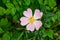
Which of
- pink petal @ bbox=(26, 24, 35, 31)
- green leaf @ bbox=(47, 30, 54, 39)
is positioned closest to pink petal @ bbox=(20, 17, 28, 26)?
pink petal @ bbox=(26, 24, 35, 31)

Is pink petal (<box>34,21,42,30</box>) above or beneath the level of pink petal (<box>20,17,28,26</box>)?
beneath

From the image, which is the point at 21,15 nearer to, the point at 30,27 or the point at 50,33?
the point at 30,27

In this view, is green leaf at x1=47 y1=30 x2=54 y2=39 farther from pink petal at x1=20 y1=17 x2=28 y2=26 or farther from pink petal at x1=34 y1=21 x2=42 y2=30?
pink petal at x1=20 y1=17 x2=28 y2=26

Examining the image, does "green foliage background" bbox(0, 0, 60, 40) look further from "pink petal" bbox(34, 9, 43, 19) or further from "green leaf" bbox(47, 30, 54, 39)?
"pink petal" bbox(34, 9, 43, 19)

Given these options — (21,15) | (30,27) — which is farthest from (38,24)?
(21,15)

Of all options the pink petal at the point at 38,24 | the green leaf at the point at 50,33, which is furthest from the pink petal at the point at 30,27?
the green leaf at the point at 50,33

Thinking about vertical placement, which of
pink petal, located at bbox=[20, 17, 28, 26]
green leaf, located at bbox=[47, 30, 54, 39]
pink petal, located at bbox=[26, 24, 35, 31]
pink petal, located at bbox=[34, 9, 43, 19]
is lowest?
green leaf, located at bbox=[47, 30, 54, 39]

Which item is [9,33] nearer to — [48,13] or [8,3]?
[8,3]

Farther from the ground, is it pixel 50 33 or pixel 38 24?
pixel 38 24

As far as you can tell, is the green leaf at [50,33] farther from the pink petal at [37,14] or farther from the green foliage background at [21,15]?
the pink petal at [37,14]
